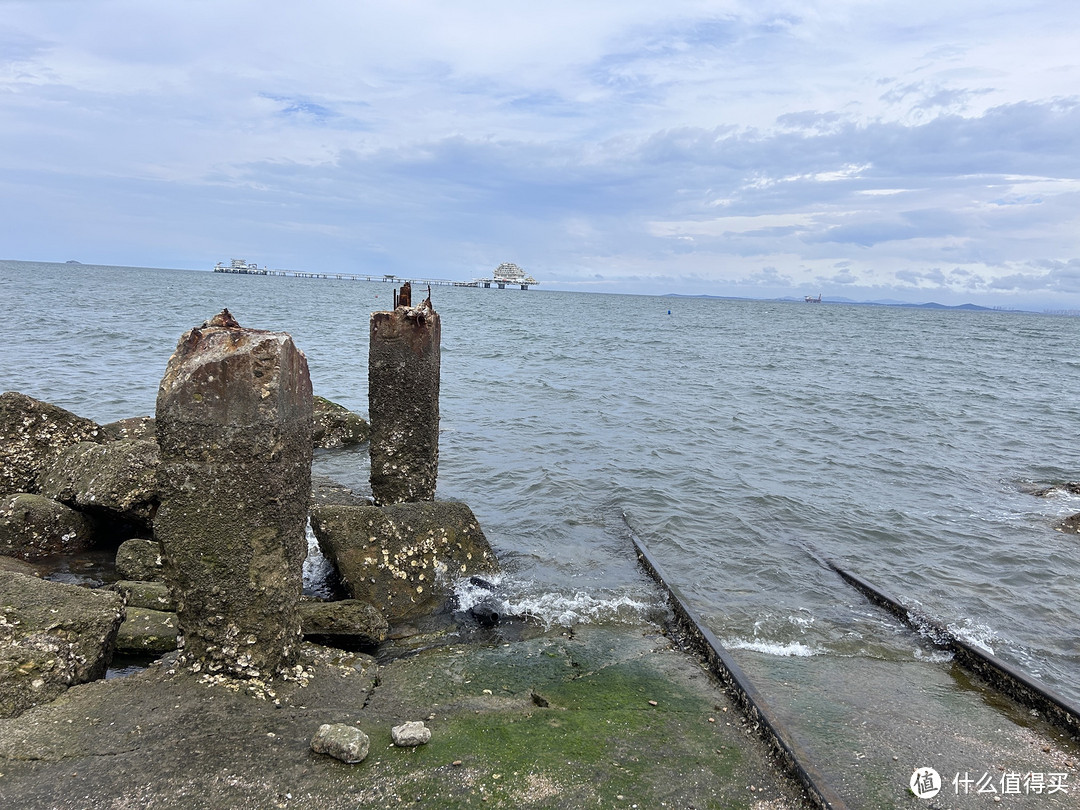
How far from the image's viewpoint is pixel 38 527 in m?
7.27

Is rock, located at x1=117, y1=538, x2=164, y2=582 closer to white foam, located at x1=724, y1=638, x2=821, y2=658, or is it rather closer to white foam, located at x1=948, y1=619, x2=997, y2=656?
white foam, located at x1=724, y1=638, x2=821, y2=658

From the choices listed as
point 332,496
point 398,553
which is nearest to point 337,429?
point 332,496

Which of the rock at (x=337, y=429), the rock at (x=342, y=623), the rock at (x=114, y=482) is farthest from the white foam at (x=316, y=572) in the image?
the rock at (x=337, y=429)

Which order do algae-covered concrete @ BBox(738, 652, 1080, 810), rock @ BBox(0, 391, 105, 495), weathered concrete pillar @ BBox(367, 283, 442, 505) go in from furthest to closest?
weathered concrete pillar @ BBox(367, 283, 442, 505) < rock @ BBox(0, 391, 105, 495) < algae-covered concrete @ BBox(738, 652, 1080, 810)

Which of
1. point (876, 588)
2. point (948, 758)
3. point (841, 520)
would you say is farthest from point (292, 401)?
point (841, 520)

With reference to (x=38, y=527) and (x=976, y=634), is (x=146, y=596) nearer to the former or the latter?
(x=38, y=527)

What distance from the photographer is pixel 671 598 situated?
7555mm

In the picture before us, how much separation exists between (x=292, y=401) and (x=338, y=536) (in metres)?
2.19

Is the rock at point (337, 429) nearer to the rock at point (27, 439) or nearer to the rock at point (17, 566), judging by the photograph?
the rock at point (27, 439)

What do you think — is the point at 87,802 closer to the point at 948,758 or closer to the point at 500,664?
the point at 500,664

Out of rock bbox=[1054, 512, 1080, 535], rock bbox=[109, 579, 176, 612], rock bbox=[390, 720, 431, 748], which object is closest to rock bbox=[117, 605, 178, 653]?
rock bbox=[109, 579, 176, 612]

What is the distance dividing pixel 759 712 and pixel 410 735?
231cm

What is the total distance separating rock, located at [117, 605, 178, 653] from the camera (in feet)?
17.4

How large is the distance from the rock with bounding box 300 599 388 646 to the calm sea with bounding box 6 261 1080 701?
155 cm
